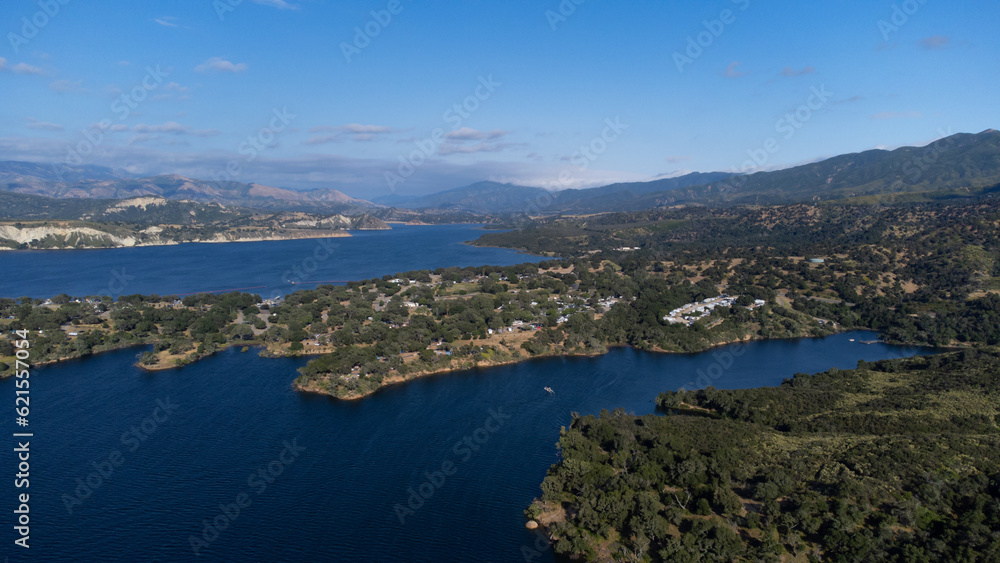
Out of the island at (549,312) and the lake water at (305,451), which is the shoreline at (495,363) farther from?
the lake water at (305,451)

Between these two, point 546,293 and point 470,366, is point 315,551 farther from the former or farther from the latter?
point 546,293

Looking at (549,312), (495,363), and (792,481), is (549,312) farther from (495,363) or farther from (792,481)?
(792,481)

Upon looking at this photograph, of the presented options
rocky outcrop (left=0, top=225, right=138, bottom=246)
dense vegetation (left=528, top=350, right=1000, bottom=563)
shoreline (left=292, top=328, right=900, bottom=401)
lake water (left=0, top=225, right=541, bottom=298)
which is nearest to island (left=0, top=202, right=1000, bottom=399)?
shoreline (left=292, top=328, right=900, bottom=401)

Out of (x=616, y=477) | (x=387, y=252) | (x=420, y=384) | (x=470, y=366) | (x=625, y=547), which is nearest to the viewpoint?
(x=625, y=547)

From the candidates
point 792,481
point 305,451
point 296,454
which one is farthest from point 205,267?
point 792,481

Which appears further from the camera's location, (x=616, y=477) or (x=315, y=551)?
(x=616, y=477)

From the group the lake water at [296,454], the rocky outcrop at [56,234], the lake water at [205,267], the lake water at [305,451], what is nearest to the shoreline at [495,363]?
the lake water at [296,454]

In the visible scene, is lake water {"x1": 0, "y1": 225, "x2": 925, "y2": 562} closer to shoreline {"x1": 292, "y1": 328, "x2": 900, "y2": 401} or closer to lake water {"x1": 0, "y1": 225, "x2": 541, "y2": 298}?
shoreline {"x1": 292, "y1": 328, "x2": 900, "y2": 401}

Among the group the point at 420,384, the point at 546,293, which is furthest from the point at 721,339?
the point at 420,384
